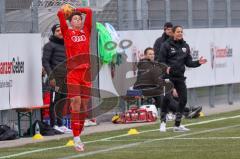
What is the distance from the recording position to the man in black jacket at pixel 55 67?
706 inches

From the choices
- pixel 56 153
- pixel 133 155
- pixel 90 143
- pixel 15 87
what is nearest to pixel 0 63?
pixel 15 87

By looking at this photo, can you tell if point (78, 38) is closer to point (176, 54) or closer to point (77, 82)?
point (77, 82)

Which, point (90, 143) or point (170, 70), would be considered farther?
point (170, 70)

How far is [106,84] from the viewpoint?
20891 mm

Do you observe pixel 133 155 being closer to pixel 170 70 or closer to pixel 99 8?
pixel 170 70

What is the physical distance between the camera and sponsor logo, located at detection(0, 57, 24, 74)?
1694cm

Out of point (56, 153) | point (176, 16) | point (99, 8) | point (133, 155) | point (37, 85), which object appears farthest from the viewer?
point (176, 16)

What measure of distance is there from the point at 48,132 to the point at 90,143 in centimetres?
283

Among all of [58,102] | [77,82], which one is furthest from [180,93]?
[77,82]

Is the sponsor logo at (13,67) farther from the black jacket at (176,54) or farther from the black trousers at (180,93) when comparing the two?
the black trousers at (180,93)

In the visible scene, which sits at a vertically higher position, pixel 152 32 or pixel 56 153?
pixel 152 32

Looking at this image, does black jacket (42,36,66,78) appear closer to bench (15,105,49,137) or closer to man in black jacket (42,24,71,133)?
man in black jacket (42,24,71,133)

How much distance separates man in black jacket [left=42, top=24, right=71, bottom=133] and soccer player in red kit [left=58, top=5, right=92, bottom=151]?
155 inches

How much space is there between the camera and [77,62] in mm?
13797
